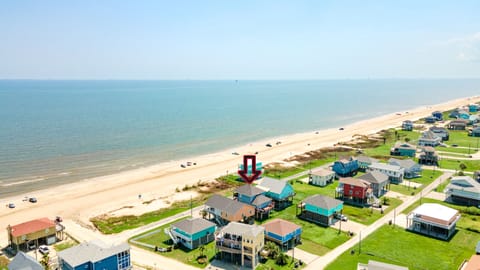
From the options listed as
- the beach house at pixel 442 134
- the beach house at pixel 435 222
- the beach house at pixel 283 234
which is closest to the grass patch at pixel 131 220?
the beach house at pixel 283 234

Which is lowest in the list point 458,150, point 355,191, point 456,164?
point 456,164

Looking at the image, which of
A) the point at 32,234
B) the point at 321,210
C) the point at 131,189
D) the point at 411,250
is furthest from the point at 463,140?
the point at 32,234

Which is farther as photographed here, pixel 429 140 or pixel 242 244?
pixel 429 140

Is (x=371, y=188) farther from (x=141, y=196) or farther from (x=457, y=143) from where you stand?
(x=457, y=143)

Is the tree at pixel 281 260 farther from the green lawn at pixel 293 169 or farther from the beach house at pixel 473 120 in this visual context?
the beach house at pixel 473 120

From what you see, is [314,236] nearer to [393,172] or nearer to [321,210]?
[321,210]

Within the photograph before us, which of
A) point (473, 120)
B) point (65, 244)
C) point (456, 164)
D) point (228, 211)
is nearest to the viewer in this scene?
point (65, 244)
